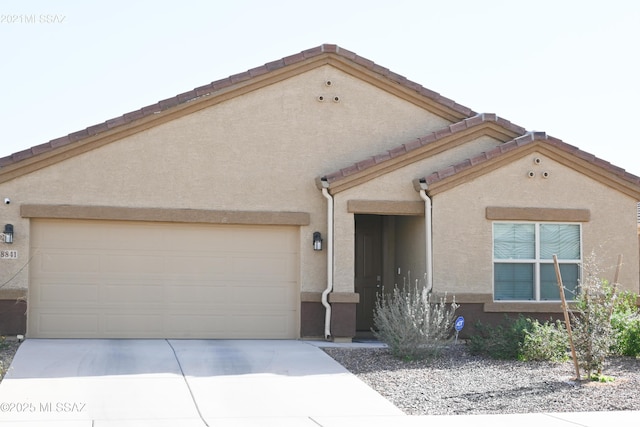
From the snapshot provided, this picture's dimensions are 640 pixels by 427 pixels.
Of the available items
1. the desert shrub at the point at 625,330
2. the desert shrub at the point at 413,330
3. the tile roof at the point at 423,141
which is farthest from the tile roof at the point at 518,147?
the desert shrub at the point at 625,330

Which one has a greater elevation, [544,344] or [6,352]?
[544,344]

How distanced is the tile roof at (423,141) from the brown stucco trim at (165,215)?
1.09m

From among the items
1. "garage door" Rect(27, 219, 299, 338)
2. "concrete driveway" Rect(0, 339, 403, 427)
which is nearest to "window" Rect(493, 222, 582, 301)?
"garage door" Rect(27, 219, 299, 338)

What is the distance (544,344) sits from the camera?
13977 mm

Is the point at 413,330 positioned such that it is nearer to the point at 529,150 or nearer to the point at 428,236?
the point at 428,236

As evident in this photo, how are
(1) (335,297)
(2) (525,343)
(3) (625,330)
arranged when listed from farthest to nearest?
1. (1) (335,297)
2. (3) (625,330)
3. (2) (525,343)

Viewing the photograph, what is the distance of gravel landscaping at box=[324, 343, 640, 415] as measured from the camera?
10.8m

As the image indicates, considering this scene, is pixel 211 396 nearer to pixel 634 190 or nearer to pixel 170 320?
pixel 170 320

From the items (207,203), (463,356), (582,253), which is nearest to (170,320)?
(207,203)

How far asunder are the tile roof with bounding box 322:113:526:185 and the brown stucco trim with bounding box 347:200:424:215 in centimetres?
57

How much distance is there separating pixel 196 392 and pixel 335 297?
523 cm

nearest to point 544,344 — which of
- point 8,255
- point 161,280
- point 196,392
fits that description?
point 196,392

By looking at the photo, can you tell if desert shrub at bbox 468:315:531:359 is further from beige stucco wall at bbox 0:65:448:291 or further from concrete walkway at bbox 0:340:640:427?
beige stucco wall at bbox 0:65:448:291

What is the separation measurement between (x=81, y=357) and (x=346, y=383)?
4.19 metres
